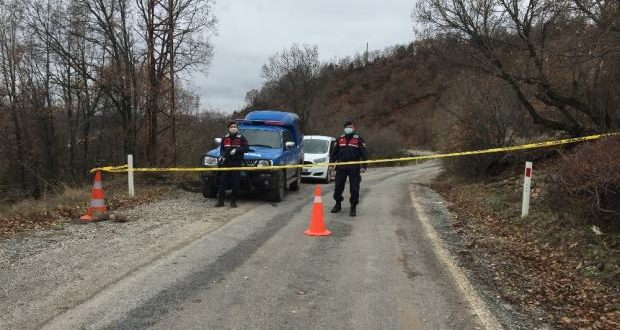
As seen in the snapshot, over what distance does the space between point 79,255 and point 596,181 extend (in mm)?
6583

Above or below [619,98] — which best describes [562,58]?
above

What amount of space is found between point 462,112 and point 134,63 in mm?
11690

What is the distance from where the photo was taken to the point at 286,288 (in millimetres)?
5820

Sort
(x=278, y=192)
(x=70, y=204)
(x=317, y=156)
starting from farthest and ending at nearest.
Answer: (x=317, y=156) < (x=278, y=192) < (x=70, y=204)

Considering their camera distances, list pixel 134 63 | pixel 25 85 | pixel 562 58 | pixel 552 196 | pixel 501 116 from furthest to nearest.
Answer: pixel 25 85
pixel 501 116
pixel 134 63
pixel 562 58
pixel 552 196

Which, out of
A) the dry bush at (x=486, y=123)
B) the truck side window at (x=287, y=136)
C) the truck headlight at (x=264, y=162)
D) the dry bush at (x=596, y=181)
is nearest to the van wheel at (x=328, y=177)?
the dry bush at (x=486, y=123)

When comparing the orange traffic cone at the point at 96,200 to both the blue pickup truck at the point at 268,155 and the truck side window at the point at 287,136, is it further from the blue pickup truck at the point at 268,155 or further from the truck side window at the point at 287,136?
the truck side window at the point at 287,136

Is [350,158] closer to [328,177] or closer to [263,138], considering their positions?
[263,138]

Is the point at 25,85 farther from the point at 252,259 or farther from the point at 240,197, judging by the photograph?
the point at 252,259

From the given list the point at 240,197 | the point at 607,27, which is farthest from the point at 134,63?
the point at 607,27

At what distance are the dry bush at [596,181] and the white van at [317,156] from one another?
13.6m

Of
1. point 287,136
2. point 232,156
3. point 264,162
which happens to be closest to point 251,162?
point 264,162

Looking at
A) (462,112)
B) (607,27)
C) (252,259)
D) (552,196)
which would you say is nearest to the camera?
(252,259)

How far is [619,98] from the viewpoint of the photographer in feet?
41.7
